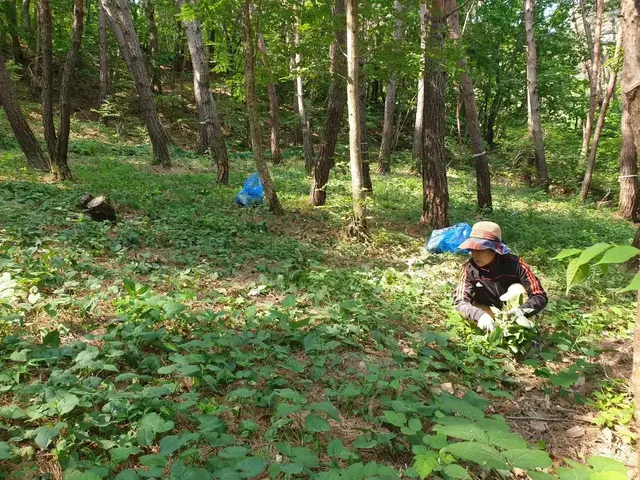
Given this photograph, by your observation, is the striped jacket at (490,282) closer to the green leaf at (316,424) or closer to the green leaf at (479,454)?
the green leaf at (316,424)

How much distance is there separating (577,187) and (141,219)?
640 inches

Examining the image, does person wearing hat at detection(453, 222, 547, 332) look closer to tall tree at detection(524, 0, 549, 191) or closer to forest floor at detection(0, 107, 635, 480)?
forest floor at detection(0, 107, 635, 480)

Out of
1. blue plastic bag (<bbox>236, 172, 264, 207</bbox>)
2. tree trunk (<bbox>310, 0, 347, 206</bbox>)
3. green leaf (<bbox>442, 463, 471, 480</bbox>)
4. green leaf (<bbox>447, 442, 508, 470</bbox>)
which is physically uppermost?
tree trunk (<bbox>310, 0, 347, 206</bbox>)

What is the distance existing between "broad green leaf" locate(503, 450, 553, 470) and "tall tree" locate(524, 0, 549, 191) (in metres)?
15.2

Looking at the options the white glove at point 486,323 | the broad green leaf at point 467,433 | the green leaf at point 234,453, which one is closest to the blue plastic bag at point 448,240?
the white glove at point 486,323

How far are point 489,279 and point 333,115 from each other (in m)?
5.48

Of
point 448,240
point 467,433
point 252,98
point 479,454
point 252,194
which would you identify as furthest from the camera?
point 252,194

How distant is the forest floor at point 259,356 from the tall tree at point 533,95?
9.43m

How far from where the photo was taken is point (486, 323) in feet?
13.3

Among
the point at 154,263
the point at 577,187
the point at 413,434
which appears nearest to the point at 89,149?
the point at 154,263

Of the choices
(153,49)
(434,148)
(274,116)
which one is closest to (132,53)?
(274,116)

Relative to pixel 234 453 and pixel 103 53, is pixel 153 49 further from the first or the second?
pixel 234 453

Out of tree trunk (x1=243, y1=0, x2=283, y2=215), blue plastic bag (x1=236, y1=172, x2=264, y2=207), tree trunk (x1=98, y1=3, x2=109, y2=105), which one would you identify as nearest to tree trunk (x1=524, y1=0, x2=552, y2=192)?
blue plastic bag (x1=236, y1=172, x2=264, y2=207)

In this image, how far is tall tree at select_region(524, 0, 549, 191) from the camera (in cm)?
1361
